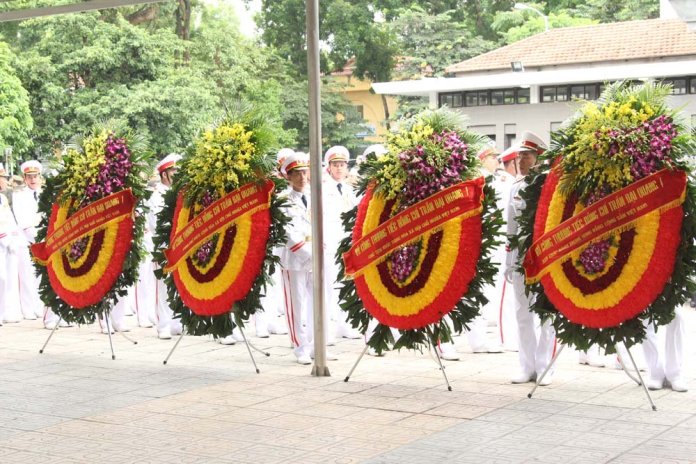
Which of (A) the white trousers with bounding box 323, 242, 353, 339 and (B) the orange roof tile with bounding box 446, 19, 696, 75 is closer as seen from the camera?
(A) the white trousers with bounding box 323, 242, 353, 339

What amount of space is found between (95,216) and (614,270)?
509 centimetres

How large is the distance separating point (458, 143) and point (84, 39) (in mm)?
23008

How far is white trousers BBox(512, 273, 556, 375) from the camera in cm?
897

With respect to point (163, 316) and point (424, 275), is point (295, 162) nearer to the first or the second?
point (424, 275)

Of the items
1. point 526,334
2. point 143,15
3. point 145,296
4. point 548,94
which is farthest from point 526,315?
point 143,15

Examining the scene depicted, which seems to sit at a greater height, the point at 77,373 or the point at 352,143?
the point at 352,143

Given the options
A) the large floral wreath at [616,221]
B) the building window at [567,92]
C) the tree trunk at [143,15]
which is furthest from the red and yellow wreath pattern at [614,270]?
the tree trunk at [143,15]

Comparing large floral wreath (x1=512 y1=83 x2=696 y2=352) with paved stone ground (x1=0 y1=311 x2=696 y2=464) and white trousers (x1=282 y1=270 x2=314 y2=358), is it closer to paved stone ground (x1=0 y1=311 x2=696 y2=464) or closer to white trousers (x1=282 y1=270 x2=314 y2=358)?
paved stone ground (x1=0 y1=311 x2=696 y2=464)

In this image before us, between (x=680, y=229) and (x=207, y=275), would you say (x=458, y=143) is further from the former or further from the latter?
(x=207, y=275)

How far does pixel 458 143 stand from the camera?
8.64 meters

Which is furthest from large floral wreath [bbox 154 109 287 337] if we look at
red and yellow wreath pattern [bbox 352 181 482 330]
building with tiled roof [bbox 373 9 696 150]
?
building with tiled roof [bbox 373 9 696 150]

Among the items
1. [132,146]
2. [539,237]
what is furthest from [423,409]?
[132,146]

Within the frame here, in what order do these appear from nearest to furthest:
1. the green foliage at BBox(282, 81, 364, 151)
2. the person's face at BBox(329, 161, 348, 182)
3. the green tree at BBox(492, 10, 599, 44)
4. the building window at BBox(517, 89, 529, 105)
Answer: the person's face at BBox(329, 161, 348, 182)
the building window at BBox(517, 89, 529, 105)
the green foliage at BBox(282, 81, 364, 151)
the green tree at BBox(492, 10, 599, 44)

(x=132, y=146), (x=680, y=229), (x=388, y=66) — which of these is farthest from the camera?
(x=388, y=66)
